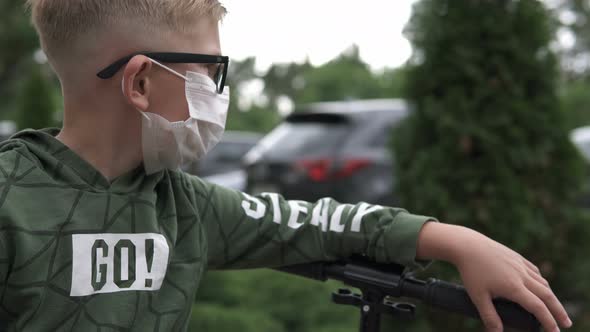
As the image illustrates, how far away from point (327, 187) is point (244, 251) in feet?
14.7

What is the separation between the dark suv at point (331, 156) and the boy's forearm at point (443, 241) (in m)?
4.31

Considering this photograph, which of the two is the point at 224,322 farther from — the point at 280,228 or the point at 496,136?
the point at 280,228

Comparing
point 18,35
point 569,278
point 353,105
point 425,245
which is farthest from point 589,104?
point 425,245

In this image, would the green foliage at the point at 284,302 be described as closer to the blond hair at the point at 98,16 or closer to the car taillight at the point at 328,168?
the car taillight at the point at 328,168

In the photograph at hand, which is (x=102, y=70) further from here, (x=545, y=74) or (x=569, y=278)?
(x=569, y=278)

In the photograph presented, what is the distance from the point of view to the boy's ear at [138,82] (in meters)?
1.32

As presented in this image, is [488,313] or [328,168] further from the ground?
[488,313]

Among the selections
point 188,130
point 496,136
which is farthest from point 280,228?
point 496,136

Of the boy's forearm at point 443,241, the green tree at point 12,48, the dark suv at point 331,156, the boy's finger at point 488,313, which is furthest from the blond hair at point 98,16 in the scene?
the green tree at point 12,48

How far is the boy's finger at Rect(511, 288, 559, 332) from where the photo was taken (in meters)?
1.17

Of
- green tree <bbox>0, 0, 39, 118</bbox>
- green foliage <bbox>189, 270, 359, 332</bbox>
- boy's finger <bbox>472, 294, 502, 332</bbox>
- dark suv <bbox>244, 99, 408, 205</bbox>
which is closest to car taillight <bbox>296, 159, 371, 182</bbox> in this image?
dark suv <bbox>244, 99, 408, 205</bbox>

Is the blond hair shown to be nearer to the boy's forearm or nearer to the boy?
the boy

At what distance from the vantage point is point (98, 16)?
4.34 feet

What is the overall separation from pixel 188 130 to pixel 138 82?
16cm
